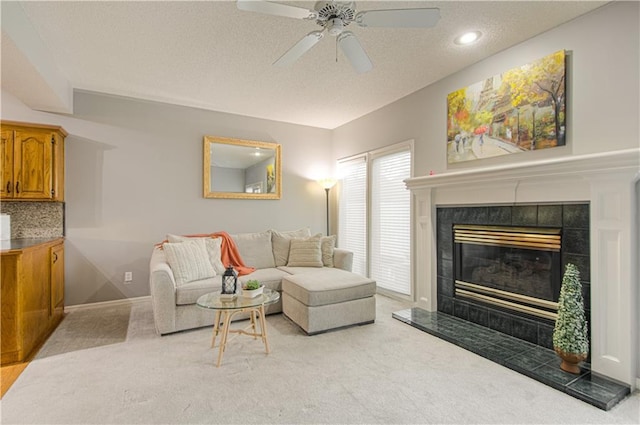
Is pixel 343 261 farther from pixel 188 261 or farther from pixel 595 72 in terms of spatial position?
pixel 595 72

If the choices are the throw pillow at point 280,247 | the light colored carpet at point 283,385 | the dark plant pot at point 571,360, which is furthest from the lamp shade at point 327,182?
the dark plant pot at point 571,360

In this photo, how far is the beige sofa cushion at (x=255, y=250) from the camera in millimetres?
4320

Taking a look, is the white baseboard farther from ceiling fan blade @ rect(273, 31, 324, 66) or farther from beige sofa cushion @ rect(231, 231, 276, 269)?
ceiling fan blade @ rect(273, 31, 324, 66)

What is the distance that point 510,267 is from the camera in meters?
3.03

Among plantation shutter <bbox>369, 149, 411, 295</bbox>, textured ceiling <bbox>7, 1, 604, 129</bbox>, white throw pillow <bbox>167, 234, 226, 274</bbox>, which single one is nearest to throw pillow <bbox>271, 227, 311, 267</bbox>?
white throw pillow <bbox>167, 234, 226, 274</bbox>

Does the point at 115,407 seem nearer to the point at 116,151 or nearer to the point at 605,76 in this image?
the point at 116,151

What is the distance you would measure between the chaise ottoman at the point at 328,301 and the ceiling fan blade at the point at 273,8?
7.52 ft

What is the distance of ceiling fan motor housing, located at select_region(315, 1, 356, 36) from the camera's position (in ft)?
6.48

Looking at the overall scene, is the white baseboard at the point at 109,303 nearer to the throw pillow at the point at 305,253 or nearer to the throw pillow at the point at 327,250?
the throw pillow at the point at 305,253

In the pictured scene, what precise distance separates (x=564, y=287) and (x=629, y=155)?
0.97 metres

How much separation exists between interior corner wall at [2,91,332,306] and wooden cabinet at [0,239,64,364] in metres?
0.74

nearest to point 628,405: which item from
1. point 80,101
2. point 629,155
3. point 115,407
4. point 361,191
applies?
point 629,155

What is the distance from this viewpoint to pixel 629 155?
205cm

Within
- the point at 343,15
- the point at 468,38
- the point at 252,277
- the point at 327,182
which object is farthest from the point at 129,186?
the point at 468,38
